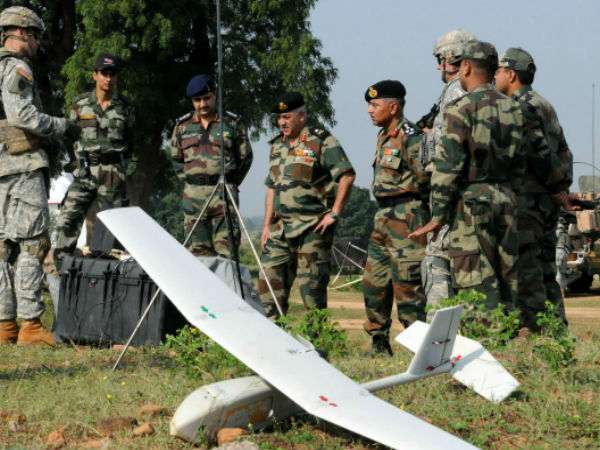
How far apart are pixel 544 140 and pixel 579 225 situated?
33.8ft

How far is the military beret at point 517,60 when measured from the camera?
6.45m

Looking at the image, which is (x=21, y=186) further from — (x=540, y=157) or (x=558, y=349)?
(x=558, y=349)

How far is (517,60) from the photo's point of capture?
6.50m

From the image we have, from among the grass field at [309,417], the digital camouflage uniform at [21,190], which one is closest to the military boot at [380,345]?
the grass field at [309,417]

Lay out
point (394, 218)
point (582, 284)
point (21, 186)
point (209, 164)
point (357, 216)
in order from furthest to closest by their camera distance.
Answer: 1. point (357, 216)
2. point (582, 284)
3. point (209, 164)
4. point (21, 186)
5. point (394, 218)

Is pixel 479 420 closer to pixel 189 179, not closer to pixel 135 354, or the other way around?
pixel 135 354

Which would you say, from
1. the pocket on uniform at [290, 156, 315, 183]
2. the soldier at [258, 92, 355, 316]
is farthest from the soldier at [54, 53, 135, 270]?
the pocket on uniform at [290, 156, 315, 183]

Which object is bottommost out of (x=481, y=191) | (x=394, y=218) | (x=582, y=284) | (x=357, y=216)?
(x=357, y=216)

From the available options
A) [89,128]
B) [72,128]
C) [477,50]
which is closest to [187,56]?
[89,128]

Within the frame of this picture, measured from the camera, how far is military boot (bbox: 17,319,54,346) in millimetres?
6781

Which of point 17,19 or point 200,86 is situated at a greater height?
point 17,19

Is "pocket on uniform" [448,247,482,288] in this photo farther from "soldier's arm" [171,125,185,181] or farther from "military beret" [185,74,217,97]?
"soldier's arm" [171,125,185,181]

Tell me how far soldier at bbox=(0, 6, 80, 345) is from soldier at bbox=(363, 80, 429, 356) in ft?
9.12

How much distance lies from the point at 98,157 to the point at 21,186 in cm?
113
